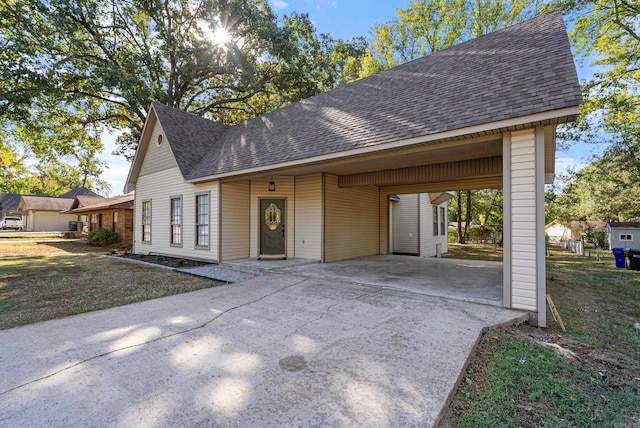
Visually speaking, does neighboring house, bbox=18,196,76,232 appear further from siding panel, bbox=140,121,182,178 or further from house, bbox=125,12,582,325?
siding panel, bbox=140,121,182,178

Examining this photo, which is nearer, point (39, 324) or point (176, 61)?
point (39, 324)

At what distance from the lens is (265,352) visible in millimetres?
3053

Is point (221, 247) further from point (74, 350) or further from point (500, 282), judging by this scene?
point (500, 282)

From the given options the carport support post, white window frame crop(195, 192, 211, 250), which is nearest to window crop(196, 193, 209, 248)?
white window frame crop(195, 192, 211, 250)

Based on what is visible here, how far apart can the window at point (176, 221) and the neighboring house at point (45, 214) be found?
3115 centimetres

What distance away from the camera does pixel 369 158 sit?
20.0 ft

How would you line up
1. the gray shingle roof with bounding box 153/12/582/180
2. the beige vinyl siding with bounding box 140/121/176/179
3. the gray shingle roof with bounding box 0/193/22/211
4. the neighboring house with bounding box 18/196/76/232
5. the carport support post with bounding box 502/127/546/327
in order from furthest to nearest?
1. the gray shingle roof with bounding box 0/193/22/211
2. the neighboring house with bounding box 18/196/76/232
3. the beige vinyl siding with bounding box 140/121/176/179
4. the gray shingle roof with bounding box 153/12/582/180
5. the carport support post with bounding box 502/127/546/327

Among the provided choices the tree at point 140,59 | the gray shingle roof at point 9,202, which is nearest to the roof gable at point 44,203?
the gray shingle roof at point 9,202

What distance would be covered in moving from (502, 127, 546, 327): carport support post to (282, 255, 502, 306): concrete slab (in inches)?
18.2

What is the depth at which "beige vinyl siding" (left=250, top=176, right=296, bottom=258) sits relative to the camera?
9.64 metres

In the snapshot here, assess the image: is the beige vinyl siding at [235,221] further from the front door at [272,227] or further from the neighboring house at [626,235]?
the neighboring house at [626,235]

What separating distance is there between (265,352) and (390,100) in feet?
20.4

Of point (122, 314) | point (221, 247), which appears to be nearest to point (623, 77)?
point (221, 247)

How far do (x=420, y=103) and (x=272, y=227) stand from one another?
19.6ft
